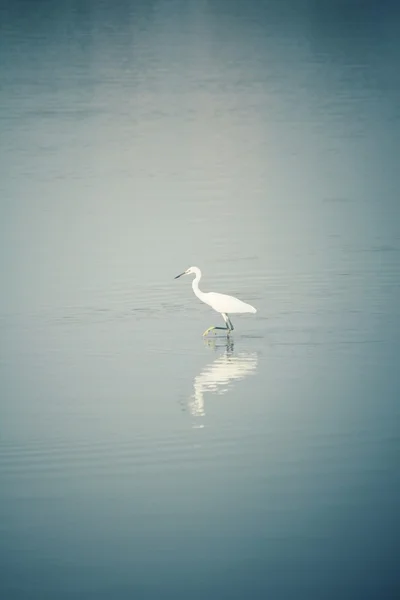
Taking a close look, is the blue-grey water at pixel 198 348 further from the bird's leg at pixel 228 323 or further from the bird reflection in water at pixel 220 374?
the bird's leg at pixel 228 323

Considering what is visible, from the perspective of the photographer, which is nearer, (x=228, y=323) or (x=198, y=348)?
(x=198, y=348)

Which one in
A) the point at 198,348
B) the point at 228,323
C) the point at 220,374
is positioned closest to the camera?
the point at 220,374

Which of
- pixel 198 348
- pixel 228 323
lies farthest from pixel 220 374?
pixel 228 323

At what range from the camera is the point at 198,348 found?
50.2 feet

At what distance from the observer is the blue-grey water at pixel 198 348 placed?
1010 centimetres

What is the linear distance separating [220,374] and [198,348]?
115 centimetres

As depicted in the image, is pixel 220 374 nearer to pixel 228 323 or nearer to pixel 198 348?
pixel 198 348

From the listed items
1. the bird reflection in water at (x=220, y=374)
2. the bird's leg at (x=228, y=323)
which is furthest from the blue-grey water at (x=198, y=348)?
the bird's leg at (x=228, y=323)

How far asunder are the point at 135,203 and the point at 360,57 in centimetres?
2104

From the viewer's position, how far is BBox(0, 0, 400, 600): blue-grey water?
10102mm

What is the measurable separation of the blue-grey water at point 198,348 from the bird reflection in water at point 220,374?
0.09 feet

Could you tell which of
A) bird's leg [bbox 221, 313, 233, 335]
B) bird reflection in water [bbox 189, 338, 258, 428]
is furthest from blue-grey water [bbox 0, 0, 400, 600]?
bird's leg [bbox 221, 313, 233, 335]

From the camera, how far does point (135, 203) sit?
25.3 m

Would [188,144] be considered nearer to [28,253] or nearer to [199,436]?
[28,253]
